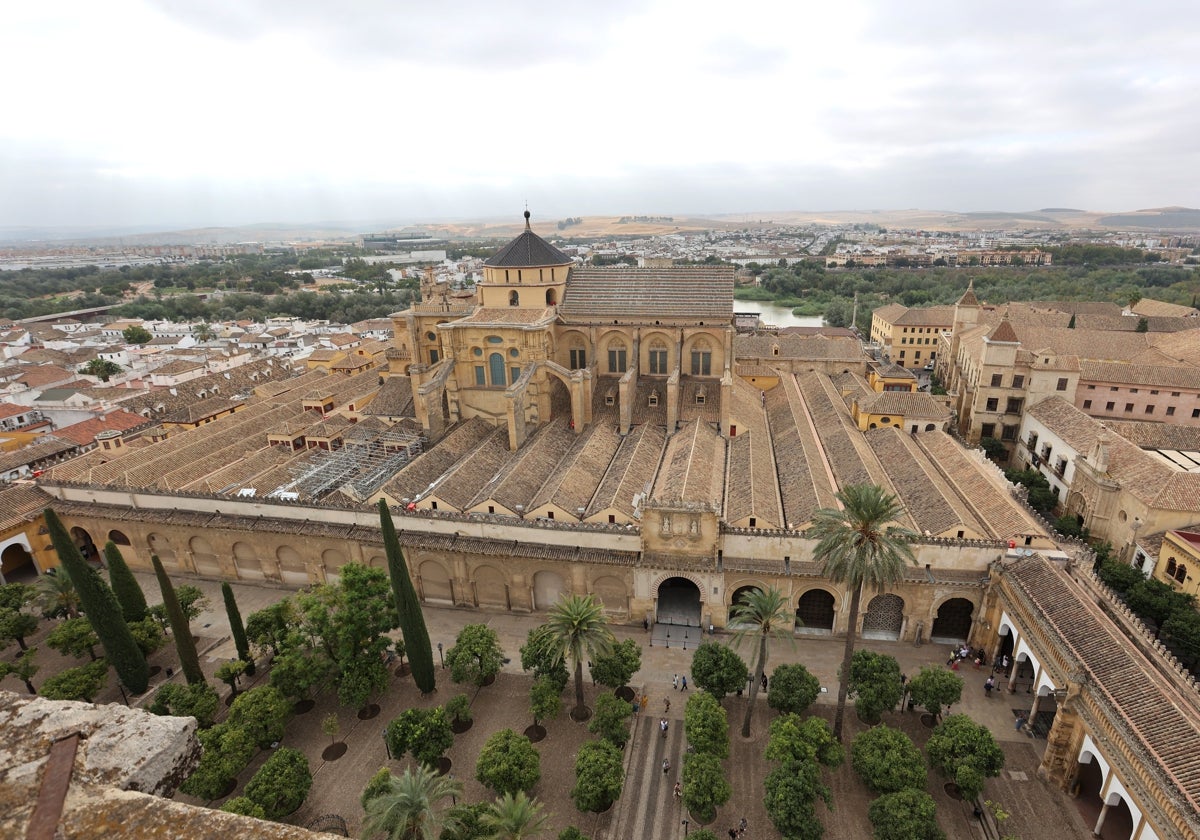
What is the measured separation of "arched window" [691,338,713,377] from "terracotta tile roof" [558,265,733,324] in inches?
88.1

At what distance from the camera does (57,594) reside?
31.4 metres

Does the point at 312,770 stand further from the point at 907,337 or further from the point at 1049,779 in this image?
the point at 907,337

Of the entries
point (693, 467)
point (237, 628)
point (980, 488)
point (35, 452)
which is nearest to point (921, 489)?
point (980, 488)

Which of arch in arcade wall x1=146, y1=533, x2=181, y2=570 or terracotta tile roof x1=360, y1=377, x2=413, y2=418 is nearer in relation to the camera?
arch in arcade wall x1=146, y1=533, x2=181, y2=570

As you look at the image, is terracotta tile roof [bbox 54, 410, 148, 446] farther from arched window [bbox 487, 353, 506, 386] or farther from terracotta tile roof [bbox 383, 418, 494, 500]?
arched window [bbox 487, 353, 506, 386]

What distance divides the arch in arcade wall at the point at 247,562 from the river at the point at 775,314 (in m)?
96.0

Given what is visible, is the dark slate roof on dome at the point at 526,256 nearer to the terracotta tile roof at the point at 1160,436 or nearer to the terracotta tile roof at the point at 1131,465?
the terracotta tile roof at the point at 1131,465

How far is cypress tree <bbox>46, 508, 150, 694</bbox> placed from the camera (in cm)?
2586

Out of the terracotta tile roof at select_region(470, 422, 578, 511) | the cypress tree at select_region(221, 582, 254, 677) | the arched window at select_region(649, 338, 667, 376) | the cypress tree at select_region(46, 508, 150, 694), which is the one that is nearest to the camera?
the cypress tree at select_region(46, 508, 150, 694)

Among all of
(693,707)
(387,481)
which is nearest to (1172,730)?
(693,707)

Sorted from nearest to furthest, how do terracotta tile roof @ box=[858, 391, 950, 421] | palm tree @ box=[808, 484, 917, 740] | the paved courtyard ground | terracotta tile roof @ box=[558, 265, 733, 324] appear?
1. palm tree @ box=[808, 484, 917, 740]
2. the paved courtyard ground
3. terracotta tile roof @ box=[558, 265, 733, 324]
4. terracotta tile roof @ box=[858, 391, 950, 421]

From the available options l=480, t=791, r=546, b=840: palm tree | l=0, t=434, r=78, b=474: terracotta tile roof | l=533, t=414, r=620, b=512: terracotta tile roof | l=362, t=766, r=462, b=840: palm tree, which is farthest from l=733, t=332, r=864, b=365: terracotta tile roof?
l=0, t=434, r=78, b=474: terracotta tile roof

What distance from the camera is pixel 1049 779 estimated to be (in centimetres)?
2359

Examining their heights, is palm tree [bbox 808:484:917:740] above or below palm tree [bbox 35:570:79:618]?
above
